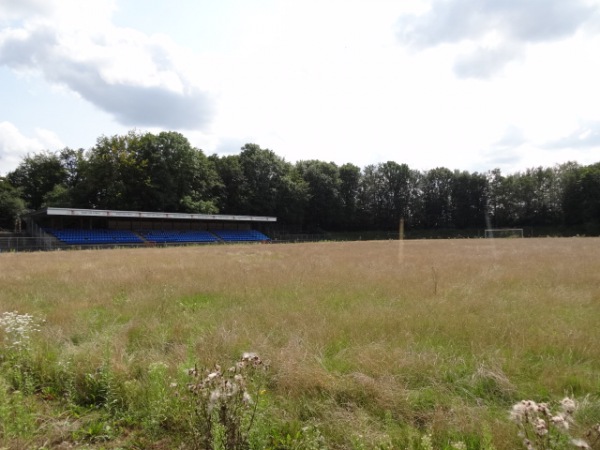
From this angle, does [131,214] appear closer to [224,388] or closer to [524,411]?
[224,388]

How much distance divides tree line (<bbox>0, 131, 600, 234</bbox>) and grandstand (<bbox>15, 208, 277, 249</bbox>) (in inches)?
150

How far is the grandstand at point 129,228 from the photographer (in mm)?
40406

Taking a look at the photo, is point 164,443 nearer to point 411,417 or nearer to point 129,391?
point 129,391

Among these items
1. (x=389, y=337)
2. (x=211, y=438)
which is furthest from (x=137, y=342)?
(x=389, y=337)

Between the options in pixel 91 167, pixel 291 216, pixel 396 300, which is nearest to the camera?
pixel 396 300

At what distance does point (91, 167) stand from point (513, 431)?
194 feet

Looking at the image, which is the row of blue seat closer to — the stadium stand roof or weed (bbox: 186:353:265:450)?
the stadium stand roof

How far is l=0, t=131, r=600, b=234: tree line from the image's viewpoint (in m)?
54.7

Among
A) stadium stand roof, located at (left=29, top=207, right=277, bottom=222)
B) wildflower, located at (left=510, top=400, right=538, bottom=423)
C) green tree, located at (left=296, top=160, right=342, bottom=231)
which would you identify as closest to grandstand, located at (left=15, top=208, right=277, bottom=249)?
stadium stand roof, located at (left=29, top=207, right=277, bottom=222)

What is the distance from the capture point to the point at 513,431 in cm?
314

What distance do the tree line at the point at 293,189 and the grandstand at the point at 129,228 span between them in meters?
3.82

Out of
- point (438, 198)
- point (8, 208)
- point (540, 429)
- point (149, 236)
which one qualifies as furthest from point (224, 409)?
point (438, 198)

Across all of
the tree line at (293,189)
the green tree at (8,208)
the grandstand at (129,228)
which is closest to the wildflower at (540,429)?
the grandstand at (129,228)

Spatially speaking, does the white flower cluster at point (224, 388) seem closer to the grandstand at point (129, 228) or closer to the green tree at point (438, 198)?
the grandstand at point (129, 228)
